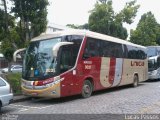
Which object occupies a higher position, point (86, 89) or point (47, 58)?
point (47, 58)

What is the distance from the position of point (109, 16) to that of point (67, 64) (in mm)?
17859

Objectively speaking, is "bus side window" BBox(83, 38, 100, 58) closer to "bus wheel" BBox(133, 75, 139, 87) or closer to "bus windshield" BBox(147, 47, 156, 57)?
"bus wheel" BBox(133, 75, 139, 87)

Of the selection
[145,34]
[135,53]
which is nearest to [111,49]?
[135,53]

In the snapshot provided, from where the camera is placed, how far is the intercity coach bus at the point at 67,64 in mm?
15641

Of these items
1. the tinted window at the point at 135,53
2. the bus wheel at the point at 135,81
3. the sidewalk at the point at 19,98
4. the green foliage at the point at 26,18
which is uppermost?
the green foliage at the point at 26,18

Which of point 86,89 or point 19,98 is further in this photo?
point 86,89

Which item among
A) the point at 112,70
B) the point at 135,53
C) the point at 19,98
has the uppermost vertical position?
the point at 135,53

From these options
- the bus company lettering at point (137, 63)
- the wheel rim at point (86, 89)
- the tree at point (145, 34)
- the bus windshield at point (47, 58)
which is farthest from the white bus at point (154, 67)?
the tree at point (145, 34)

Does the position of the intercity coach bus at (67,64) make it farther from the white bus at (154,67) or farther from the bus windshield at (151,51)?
the bus windshield at (151,51)

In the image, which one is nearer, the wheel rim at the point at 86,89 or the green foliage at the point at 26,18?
the wheel rim at the point at 86,89

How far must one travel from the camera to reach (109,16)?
109ft

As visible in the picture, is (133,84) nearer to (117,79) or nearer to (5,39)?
(117,79)

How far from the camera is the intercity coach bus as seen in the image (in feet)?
51.3

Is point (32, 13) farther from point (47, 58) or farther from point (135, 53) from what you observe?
point (135, 53)
